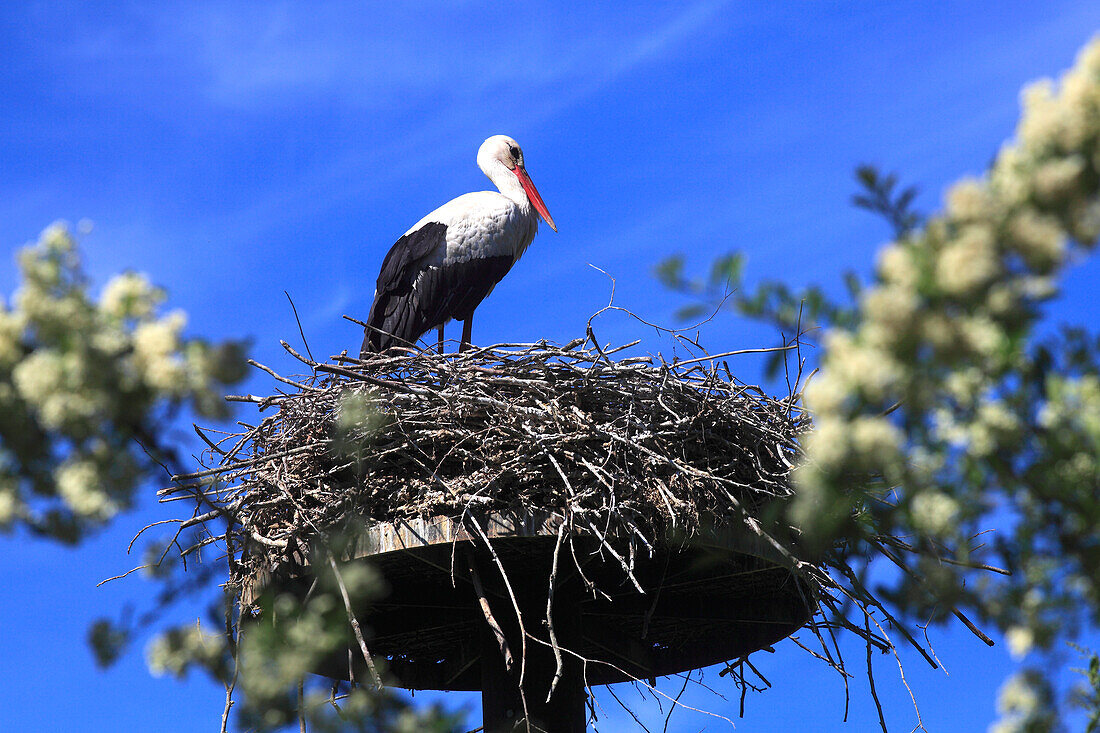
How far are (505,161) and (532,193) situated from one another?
37 centimetres

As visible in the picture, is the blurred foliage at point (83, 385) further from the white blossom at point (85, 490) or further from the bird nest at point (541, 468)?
the bird nest at point (541, 468)

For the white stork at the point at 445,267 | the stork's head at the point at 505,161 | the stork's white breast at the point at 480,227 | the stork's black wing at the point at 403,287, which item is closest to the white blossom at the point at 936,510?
the white stork at the point at 445,267

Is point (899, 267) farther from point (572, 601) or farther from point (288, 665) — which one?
point (572, 601)

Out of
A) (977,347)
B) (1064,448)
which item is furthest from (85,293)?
(1064,448)

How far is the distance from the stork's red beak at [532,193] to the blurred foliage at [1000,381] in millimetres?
6560

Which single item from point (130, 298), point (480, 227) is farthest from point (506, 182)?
point (130, 298)

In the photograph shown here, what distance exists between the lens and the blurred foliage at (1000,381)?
1.56 meters

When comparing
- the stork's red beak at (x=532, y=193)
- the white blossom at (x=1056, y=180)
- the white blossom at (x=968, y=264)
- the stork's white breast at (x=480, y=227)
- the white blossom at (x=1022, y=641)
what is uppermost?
the stork's red beak at (x=532, y=193)

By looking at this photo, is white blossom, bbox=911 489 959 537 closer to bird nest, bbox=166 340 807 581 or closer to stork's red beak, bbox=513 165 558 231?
bird nest, bbox=166 340 807 581

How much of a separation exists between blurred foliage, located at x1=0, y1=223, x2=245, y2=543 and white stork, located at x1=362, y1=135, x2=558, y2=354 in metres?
5.13

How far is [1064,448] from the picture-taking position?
1.64 metres

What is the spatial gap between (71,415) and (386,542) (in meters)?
2.82

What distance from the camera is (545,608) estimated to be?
494cm

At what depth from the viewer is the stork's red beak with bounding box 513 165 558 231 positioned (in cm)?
827
